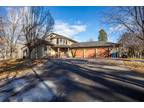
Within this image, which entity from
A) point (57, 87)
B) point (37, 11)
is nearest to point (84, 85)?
point (57, 87)

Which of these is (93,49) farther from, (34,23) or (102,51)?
(34,23)

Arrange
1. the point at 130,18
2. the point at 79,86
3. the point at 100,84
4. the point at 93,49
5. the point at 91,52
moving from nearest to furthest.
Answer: the point at 79,86
the point at 100,84
the point at 130,18
the point at 91,52
the point at 93,49

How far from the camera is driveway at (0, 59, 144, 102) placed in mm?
4094

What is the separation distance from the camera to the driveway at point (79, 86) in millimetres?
4094

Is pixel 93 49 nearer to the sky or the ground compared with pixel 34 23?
nearer to the ground

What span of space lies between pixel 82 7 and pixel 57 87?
209 centimetres

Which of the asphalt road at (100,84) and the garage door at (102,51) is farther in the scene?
the garage door at (102,51)

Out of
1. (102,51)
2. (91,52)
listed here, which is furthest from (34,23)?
(102,51)

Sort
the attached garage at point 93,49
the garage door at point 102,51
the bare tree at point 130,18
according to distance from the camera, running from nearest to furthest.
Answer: the bare tree at point 130,18
the attached garage at point 93,49
the garage door at point 102,51

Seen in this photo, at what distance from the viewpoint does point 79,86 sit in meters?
4.63

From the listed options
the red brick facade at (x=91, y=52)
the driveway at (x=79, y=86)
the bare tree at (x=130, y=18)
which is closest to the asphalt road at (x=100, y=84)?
the driveway at (x=79, y=86)

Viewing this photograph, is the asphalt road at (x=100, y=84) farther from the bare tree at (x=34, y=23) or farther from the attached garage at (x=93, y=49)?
the attached garage at (x=93, y=49)

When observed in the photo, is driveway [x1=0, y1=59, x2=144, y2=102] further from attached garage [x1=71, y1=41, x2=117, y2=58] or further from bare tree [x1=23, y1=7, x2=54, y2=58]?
attached garage [x1=71, y1=41, x2=117, y2=58]

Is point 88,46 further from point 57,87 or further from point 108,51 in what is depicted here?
point 57,87
